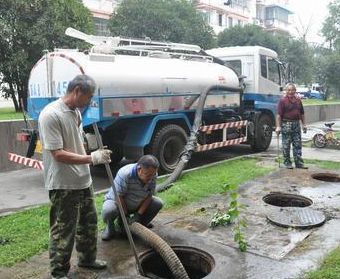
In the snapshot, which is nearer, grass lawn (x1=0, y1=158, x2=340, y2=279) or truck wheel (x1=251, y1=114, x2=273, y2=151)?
grass lawn (x1=0, y1=158, x2=340, y2=279)

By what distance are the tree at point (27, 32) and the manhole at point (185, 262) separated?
11.6 m

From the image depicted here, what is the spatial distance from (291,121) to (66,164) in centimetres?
622

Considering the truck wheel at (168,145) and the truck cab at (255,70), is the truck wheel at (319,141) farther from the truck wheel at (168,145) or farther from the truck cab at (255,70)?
the truck wheel at (168,145)

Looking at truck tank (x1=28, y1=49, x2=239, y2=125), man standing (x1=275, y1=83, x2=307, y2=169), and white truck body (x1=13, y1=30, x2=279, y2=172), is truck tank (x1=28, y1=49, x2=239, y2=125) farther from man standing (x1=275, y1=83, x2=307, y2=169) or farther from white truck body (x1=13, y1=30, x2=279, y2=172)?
man standing (x1=275, y1=83, x2=307, y2=169)

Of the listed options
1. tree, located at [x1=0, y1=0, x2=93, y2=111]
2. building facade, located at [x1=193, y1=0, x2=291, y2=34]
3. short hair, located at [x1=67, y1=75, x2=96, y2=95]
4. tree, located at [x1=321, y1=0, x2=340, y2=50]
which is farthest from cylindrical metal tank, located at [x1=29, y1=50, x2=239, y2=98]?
tree, located at [x1=321, y1=0, x2=340, y2=50]

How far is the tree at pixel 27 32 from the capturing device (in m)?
Result: 14.9

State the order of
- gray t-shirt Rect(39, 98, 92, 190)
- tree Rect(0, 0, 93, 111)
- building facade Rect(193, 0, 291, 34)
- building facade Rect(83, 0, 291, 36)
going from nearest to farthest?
gray t-shirt Rect(39, 98, 92, 190), tree Rect(0, 0, 93, 111), building facade Rect(83, 0, 291, 36), building facade Rect(193, 0, 291, 34)

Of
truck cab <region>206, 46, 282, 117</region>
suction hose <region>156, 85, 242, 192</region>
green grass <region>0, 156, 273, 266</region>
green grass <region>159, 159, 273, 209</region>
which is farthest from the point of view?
truck cab <region>206, 46, 282, 117</region>

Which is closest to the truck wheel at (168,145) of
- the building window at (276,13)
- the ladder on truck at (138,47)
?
the ladder on truck at (138,47)

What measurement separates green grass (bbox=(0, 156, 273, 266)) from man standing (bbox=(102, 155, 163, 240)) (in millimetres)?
706

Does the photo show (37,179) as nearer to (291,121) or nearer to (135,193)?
(135,193)

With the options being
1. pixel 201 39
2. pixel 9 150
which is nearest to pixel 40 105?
pixel 9 150

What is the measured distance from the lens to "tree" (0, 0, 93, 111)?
14.9 metres

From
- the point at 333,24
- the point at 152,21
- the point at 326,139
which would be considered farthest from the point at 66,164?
the point at 333,24
